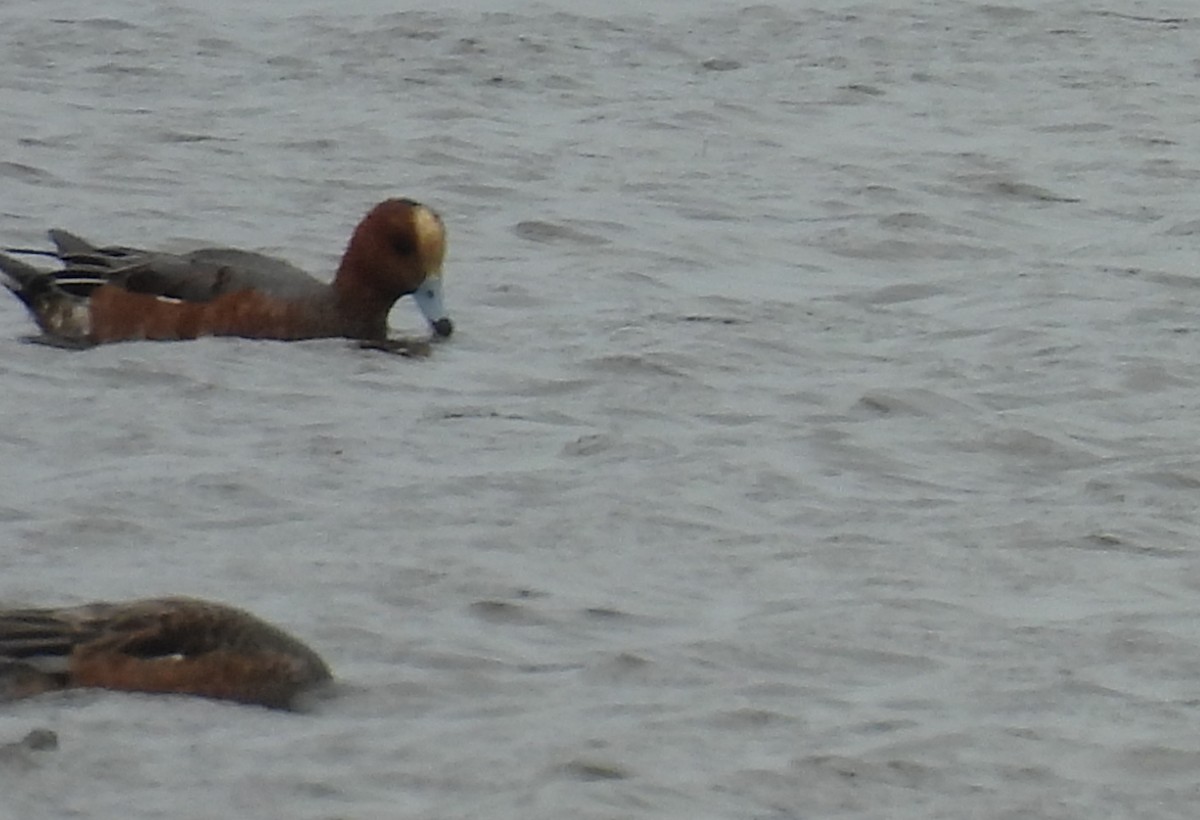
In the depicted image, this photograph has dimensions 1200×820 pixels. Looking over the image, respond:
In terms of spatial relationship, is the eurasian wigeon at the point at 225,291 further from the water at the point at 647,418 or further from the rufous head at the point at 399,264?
the water at the point at 647,418

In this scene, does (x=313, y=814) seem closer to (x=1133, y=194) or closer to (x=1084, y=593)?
(x=1084, y=593)

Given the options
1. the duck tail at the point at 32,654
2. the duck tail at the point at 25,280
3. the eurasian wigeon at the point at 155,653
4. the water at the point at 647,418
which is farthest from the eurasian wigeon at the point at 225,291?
the duck tail at the point at 32,654

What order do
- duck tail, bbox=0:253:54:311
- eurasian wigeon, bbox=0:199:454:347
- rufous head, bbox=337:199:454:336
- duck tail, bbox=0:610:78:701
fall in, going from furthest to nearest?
rufous head, bbox=337:199:454:336 < duck tail, bbox=0:253:54:311 < eurasian wigeon, bbox=0:199:454:347 < duck tail, bbox=0:610:78:701

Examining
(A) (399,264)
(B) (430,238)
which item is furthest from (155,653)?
(B) (430,238)

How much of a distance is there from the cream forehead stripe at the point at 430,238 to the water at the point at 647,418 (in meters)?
0.28

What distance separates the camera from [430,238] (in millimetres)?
11094

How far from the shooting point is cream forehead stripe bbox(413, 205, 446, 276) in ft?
36.2

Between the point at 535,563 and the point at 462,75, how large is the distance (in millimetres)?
7761

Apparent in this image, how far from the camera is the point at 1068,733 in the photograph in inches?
271

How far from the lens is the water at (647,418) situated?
21.9 feet

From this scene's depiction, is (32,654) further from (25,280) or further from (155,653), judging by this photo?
(25,280)

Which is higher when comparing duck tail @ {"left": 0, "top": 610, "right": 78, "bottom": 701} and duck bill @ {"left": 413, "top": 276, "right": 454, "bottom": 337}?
duck tail @ {"left": 0, "top": 610, "right": 78, "bottom": 701}

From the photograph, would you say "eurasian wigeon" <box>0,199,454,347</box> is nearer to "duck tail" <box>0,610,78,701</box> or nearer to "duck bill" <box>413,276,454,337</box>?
"duck bill" <box>413,276,454,337</box>

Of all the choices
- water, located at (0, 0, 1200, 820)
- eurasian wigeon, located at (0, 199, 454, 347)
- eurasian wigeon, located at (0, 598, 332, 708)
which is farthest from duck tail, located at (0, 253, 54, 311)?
eurasian wigeon, located at (0, 598, 332, 708)
